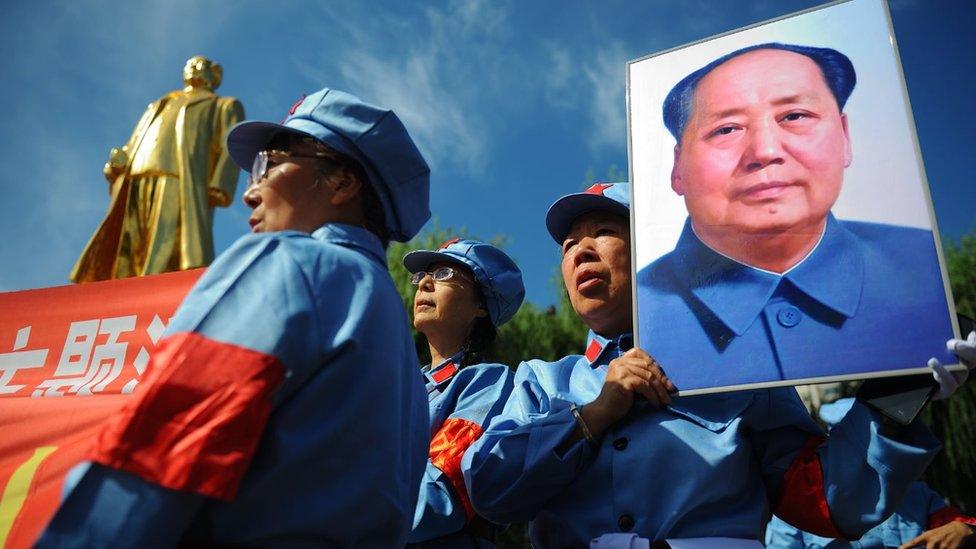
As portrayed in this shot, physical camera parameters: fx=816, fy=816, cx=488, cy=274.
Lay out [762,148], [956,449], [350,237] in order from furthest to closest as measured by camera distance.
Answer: [956,449]
[762,148]
[350,237]

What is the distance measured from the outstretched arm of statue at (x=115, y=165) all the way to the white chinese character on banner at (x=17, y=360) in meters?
3.49

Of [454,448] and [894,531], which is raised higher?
[454,448]

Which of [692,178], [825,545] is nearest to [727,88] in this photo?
[692,178]

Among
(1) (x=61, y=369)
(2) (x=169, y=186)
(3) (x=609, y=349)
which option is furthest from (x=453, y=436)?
(2) (x=169, y=186)

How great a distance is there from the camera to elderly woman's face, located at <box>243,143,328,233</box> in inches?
83.9

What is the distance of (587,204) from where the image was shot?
10.9 ft

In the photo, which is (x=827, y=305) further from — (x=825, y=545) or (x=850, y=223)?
(x=825, y=545)

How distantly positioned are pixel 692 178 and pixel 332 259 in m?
1.45

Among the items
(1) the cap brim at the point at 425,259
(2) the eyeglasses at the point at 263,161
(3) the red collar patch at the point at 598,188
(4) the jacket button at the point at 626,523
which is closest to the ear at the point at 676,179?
(3) the red collar patch at the point at 598,188

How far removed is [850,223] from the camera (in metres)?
2.45

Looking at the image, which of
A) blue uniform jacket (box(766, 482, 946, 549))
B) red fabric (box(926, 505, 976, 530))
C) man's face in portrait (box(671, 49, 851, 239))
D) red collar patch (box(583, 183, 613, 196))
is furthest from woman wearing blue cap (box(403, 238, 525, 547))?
red fabric (box(926, 505, 976, 530))

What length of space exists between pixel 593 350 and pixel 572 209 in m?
0.60

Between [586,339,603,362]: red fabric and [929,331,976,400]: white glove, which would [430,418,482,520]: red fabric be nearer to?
[586,339,603,362]: red fabric

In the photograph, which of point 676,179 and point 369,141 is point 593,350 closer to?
point 676,179
